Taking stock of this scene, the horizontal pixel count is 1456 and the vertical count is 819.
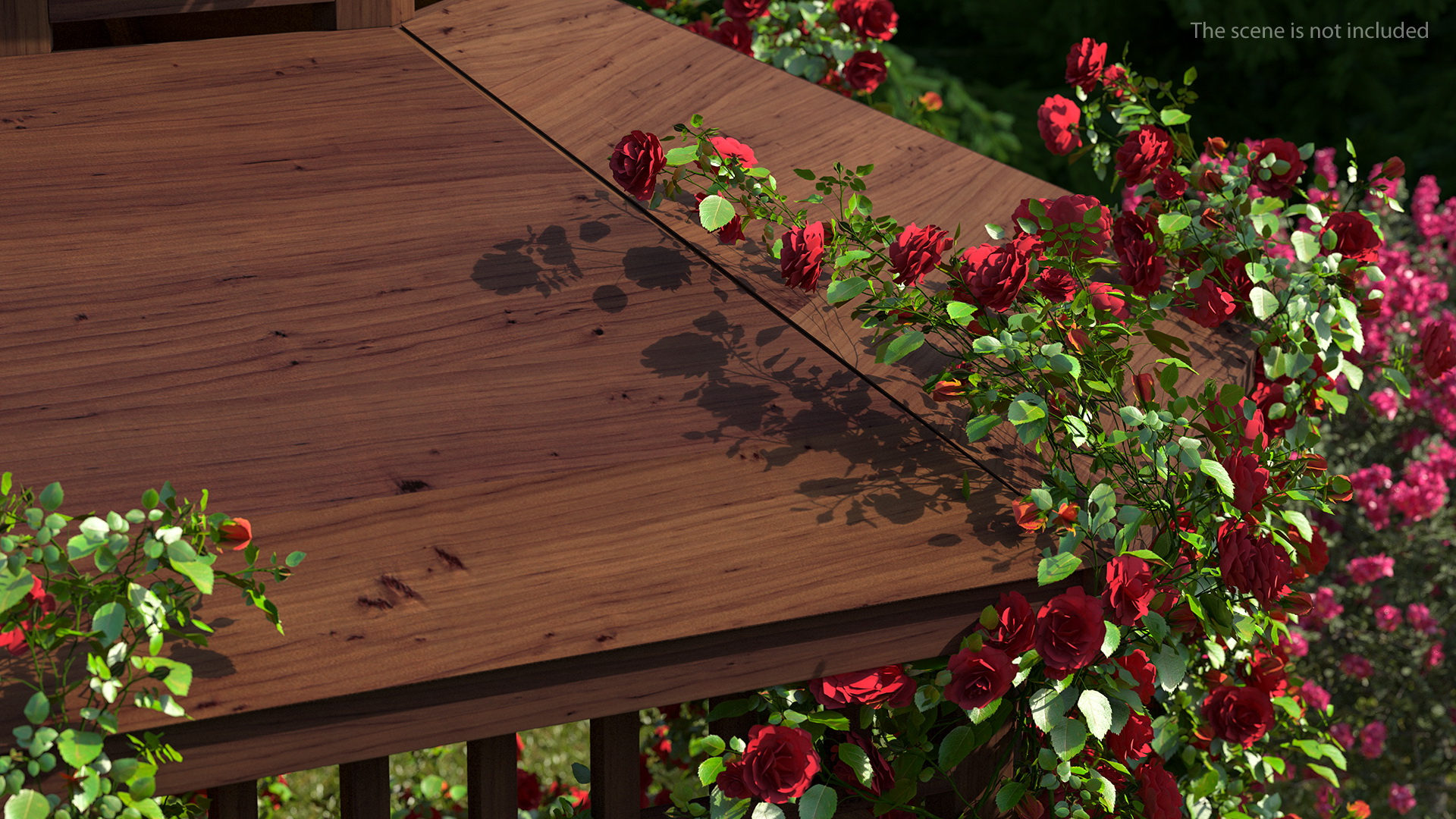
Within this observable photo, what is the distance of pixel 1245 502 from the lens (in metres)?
1.80

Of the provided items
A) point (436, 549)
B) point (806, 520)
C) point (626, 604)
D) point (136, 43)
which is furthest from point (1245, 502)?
point (136, 43)

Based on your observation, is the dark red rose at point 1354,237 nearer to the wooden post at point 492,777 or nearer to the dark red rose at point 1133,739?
the dark red rose at point 1133,739

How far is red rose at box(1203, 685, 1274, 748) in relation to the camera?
89.9 inches

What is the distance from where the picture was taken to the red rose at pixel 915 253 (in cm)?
196

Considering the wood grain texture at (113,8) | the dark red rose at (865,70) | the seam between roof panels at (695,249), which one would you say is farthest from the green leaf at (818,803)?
the dark red rose at (865,70)

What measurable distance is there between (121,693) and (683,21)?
338 cm

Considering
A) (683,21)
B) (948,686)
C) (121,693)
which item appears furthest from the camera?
(683,21)

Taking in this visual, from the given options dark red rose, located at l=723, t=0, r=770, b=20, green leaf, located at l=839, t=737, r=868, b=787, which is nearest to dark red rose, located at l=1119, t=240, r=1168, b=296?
green leaf, located at l=839, t=737, r=868, b=787

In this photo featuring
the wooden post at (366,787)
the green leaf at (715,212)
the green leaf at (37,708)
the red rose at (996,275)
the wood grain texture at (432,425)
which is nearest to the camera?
the green leaf at (37,708)

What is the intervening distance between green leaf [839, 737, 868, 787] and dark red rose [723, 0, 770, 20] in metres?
2.49

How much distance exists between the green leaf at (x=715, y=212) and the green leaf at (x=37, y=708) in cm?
121

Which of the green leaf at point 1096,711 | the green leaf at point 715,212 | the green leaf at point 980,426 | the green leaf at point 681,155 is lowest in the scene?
the green leaf at point 1096,711

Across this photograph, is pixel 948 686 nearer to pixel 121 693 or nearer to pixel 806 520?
pixel 806 520

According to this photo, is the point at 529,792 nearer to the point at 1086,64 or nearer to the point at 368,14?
the point at 368,14
